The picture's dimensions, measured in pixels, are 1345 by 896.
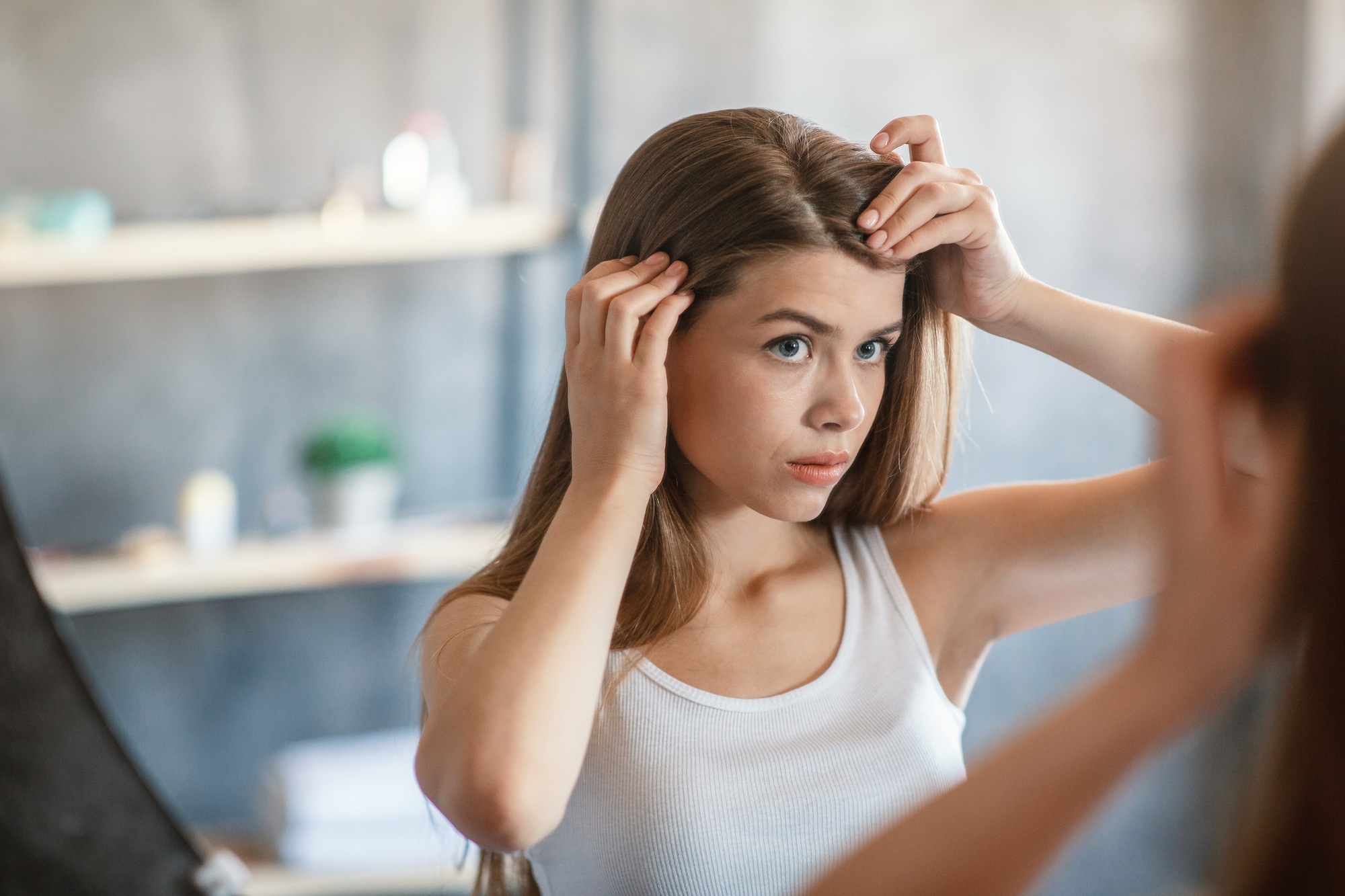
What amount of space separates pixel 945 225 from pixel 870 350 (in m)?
0.12

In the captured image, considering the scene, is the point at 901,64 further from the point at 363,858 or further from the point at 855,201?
the point at 363,858

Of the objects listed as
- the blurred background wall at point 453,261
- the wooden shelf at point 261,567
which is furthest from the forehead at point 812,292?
the blurred background wall at point 453,261

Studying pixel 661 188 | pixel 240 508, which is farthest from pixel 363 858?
pixel 661 188

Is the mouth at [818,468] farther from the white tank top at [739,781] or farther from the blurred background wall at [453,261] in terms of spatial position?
the blurred background wall at [453,261]

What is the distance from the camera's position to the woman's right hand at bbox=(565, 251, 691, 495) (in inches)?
33.8

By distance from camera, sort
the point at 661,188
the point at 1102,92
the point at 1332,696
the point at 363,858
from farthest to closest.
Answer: the point at 1102,92
the point at 363,858
the point at 661,188
the point at 1332,696

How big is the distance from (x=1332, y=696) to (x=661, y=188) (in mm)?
668

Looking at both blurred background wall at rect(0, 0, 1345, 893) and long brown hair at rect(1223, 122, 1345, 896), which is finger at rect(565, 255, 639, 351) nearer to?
long brown hair at rect(1223, 122, 1345, 896)

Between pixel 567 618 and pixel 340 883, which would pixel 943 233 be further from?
pixel 340 883

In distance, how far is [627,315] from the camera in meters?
0.86

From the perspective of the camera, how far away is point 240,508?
2.12 m

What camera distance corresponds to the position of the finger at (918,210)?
0.89 meters

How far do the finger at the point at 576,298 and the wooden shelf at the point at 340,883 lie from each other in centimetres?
131

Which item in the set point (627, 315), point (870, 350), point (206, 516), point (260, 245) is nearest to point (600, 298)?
point (627, 315)
